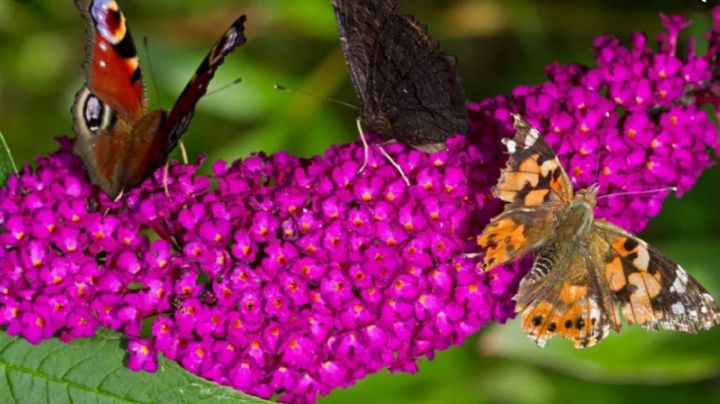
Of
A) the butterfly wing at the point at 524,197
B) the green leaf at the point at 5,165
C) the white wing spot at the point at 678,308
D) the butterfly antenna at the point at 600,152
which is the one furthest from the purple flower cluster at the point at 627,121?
the green leaf at the point at 5,165

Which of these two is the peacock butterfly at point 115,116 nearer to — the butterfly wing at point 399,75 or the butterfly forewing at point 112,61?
the butterfly forewing at point 112,61

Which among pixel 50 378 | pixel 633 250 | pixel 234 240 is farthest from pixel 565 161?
pixel 50 378

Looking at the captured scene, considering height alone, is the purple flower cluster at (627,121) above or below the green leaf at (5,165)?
above

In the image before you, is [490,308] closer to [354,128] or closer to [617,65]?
[617,65]

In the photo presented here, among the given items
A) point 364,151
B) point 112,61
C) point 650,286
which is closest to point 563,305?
point 650,286

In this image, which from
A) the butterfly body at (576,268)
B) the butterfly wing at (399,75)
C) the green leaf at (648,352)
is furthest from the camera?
the green leaf at (648,352)

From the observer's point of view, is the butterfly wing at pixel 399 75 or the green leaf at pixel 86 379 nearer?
the green leaf at pixel 86 379
